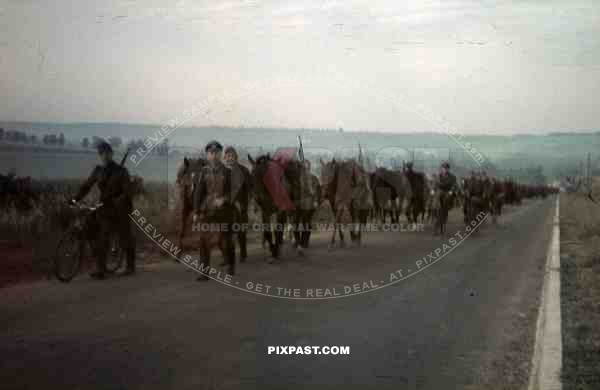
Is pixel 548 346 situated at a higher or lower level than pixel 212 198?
lower

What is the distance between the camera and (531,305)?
811cm

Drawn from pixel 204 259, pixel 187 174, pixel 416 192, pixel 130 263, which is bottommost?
pixel 130 263

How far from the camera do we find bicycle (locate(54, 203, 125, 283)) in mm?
8753

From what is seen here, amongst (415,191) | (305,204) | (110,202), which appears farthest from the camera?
(415,191)

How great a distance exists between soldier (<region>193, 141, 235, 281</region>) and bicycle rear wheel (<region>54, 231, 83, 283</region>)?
5.81 feet

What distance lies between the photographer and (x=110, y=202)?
9.25 meters

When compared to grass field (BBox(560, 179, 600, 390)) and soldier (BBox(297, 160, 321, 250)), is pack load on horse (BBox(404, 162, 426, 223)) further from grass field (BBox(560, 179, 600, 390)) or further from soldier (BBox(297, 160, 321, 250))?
soldier (BBox(297, 160, 321, 250))

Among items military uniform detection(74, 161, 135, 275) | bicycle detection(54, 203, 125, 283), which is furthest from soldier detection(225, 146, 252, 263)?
bicycle detection(54, 203, 125, 283)

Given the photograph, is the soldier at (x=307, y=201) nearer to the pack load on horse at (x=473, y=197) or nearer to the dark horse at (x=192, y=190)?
the dark horse at (x=192, y=190)

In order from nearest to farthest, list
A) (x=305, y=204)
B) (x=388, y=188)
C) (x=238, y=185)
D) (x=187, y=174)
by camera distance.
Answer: (x=238, y=185)
(x=187, y=174)
(x=305, y=204)
(x=388, y=188)

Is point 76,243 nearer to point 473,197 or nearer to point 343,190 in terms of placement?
point 343,190

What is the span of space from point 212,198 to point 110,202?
1.63 m

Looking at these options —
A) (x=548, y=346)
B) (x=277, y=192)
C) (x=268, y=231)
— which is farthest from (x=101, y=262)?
(x=548, y=346)

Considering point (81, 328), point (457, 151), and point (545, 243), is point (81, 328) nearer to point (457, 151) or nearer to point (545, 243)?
point (457, 151)
